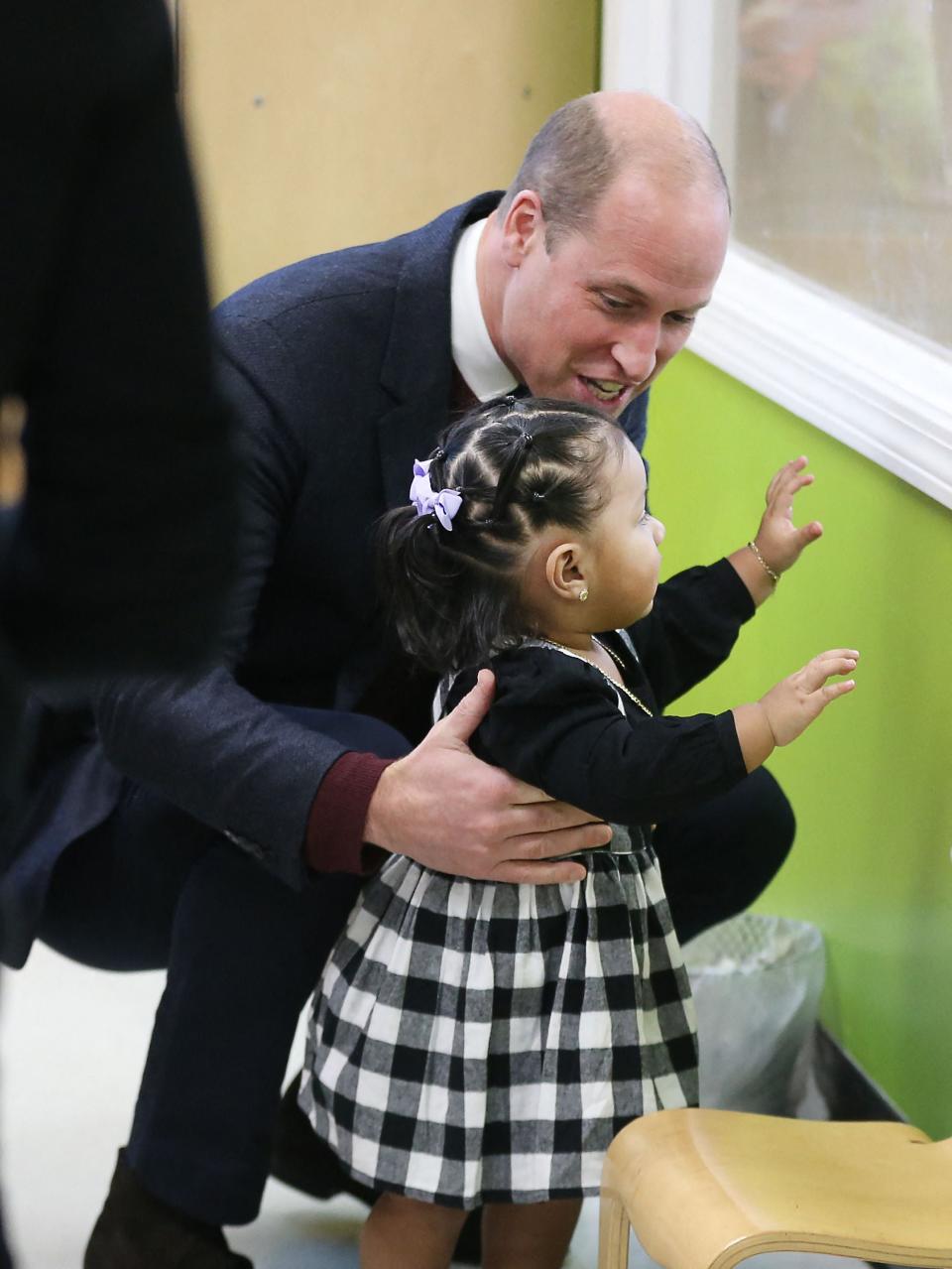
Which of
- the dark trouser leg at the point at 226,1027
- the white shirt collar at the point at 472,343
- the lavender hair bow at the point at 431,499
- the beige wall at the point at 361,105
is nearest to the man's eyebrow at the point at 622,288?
the white shirt collar at the point at 472,343

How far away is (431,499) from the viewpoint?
145 centimetres

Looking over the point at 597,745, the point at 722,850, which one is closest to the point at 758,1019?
the point at 722,850

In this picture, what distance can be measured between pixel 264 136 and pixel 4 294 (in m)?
2.47

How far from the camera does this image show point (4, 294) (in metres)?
0.58

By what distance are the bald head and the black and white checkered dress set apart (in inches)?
Result: 20.2

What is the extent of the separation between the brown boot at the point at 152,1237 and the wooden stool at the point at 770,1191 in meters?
0.42

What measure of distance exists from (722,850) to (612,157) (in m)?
0.74

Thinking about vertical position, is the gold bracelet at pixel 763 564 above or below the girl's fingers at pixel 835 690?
below

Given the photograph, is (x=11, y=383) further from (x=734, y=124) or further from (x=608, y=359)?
(x=734, y=124)

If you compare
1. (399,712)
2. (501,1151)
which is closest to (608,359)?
(399,712)

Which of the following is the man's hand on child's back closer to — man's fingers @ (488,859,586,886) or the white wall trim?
man's fingers @ (488,859,586,886)

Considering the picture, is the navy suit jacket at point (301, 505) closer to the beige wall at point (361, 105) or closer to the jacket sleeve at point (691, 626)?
the jacket sleeve at point (691, 626)

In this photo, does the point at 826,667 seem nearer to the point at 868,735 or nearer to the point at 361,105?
the point at 868,735

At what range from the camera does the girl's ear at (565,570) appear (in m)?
1.42
